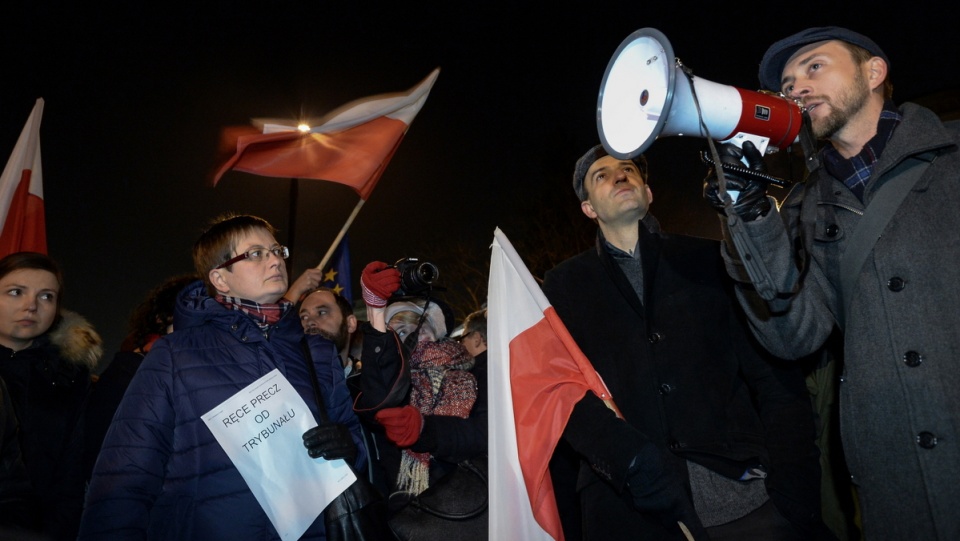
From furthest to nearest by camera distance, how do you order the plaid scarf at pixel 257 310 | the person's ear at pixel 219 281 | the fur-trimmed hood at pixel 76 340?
the fur-trimmed hood at pixel 76 340 < the person's ear at pixel 219 281 < the plaid scarf at pixel 257 310

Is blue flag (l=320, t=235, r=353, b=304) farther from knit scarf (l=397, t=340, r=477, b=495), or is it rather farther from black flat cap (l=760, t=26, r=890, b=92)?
black flat cap (l=760, t=26, r=890, b=92)

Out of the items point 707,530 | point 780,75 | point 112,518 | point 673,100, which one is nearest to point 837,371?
point 707,530

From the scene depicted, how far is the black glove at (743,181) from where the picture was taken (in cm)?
228

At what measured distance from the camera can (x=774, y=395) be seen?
284 cm

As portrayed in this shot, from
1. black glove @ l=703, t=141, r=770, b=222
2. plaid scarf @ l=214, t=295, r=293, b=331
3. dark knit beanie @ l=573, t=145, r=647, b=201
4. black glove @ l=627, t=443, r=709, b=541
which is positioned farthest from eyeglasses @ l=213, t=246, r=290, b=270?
black glove @ l=703, t=141, r=770, b=222

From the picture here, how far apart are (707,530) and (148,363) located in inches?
91.4

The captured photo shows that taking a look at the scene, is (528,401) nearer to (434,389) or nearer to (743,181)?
(434,389)

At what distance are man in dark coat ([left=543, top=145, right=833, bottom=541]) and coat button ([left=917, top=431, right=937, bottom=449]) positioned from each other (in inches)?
21.0

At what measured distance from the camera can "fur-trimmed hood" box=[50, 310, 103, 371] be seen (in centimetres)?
393

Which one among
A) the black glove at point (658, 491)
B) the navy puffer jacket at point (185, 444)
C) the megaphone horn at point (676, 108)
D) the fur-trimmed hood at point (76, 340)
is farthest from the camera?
the fur-trimmed hood at point (76, 340)

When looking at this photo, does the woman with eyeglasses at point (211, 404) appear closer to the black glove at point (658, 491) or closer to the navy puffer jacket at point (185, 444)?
the navy puffer jacket at point (185, 444)

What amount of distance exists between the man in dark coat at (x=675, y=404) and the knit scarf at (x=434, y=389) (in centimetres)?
81

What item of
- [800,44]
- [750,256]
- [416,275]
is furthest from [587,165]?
[750,256]

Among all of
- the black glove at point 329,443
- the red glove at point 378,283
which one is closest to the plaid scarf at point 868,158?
the red glove at point 378,283
